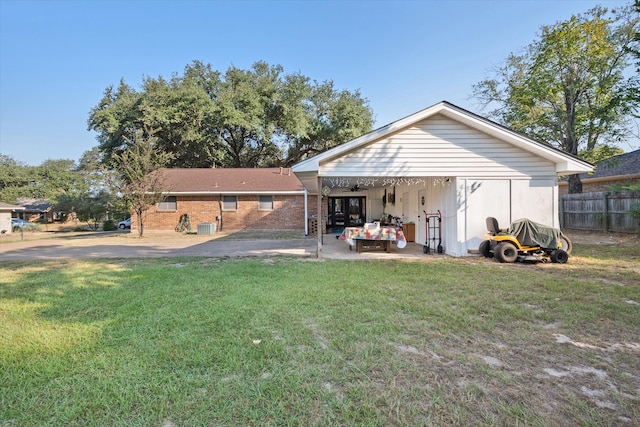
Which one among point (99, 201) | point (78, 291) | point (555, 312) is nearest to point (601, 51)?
point (555, 312)

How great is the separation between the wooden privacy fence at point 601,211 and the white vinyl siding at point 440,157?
227 inches

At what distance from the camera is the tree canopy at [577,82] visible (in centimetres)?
1420

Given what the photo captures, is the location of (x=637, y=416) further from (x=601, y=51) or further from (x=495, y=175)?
(x=601, y=51)

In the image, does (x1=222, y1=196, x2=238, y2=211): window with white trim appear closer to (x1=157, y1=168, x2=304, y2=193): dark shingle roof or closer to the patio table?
(x1=157, y1=168, x2=304, y2=193): dark shingle roof

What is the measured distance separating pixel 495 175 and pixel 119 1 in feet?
42.3

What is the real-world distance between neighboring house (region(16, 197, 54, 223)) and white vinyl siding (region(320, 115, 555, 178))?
1691 inches

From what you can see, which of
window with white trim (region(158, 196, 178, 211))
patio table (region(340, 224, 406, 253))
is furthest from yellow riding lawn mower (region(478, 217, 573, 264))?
window with white trim (region(158, 196, 178, 211))

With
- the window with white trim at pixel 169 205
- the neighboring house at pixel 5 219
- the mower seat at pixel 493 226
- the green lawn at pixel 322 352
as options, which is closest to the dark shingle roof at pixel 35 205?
the neighboring house at pixel 5 219

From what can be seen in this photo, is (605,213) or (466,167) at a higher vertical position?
(466,167)

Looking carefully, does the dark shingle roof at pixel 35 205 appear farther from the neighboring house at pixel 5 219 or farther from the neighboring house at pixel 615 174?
the neighboring house at pixel 615 174

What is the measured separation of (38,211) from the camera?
3672 centimetres

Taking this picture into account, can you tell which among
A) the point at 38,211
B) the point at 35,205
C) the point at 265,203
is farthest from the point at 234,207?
the point at 35,205

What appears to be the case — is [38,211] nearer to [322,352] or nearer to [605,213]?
[322,352]

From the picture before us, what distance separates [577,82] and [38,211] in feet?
166
